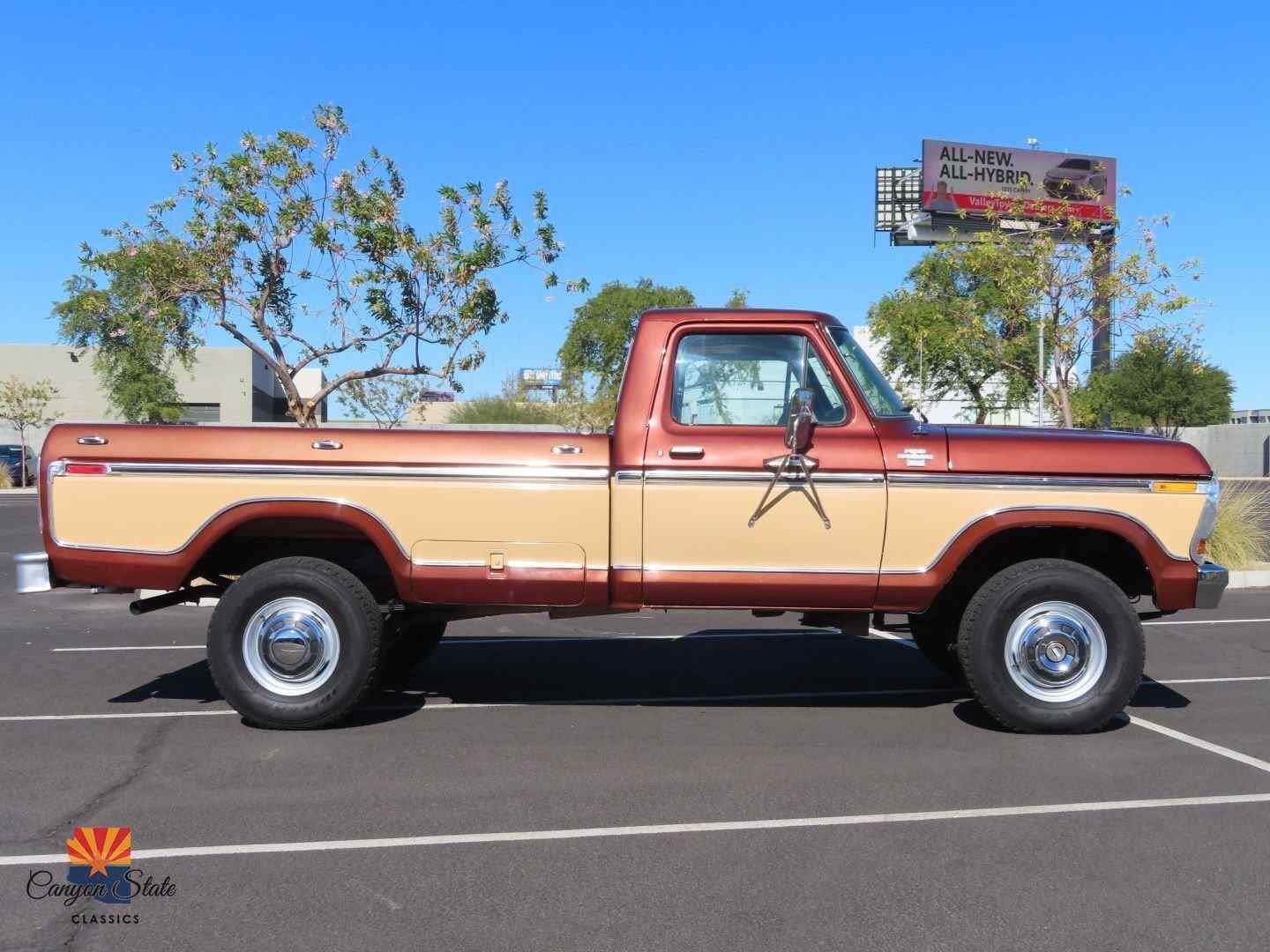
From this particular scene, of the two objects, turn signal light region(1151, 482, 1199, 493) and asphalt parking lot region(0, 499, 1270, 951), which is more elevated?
turn signal light region(1151, 482, 1199, 493)

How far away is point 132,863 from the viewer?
14.7 ft

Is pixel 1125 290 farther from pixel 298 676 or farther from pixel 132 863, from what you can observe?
pixel 132 863

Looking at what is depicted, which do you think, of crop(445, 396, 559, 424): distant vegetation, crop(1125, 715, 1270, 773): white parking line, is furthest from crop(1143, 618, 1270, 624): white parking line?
crop(445, 396, 559, 424): distant vegetation

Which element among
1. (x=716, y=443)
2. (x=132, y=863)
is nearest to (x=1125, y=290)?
(x=716, y=443)

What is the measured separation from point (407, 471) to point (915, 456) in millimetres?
2709

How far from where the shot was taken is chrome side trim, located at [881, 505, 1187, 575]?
6352 mm

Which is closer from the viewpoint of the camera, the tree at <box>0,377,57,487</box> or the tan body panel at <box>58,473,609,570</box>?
the tan body panel at <box>58,473,609,570</box>

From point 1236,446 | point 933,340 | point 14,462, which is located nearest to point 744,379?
point 933,340

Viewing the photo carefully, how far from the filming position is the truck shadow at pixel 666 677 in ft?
24.3

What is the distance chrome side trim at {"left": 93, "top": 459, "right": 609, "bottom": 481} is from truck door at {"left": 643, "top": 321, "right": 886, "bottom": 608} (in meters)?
0.42

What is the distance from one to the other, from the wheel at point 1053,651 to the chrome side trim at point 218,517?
3.16 metres

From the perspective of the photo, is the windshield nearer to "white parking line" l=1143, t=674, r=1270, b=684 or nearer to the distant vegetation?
"white parking line" l=1143, t=674, r=1270, b=684

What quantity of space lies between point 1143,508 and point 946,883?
2895 millimetres

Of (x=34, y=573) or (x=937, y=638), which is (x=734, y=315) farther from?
(x=34, y=573)
